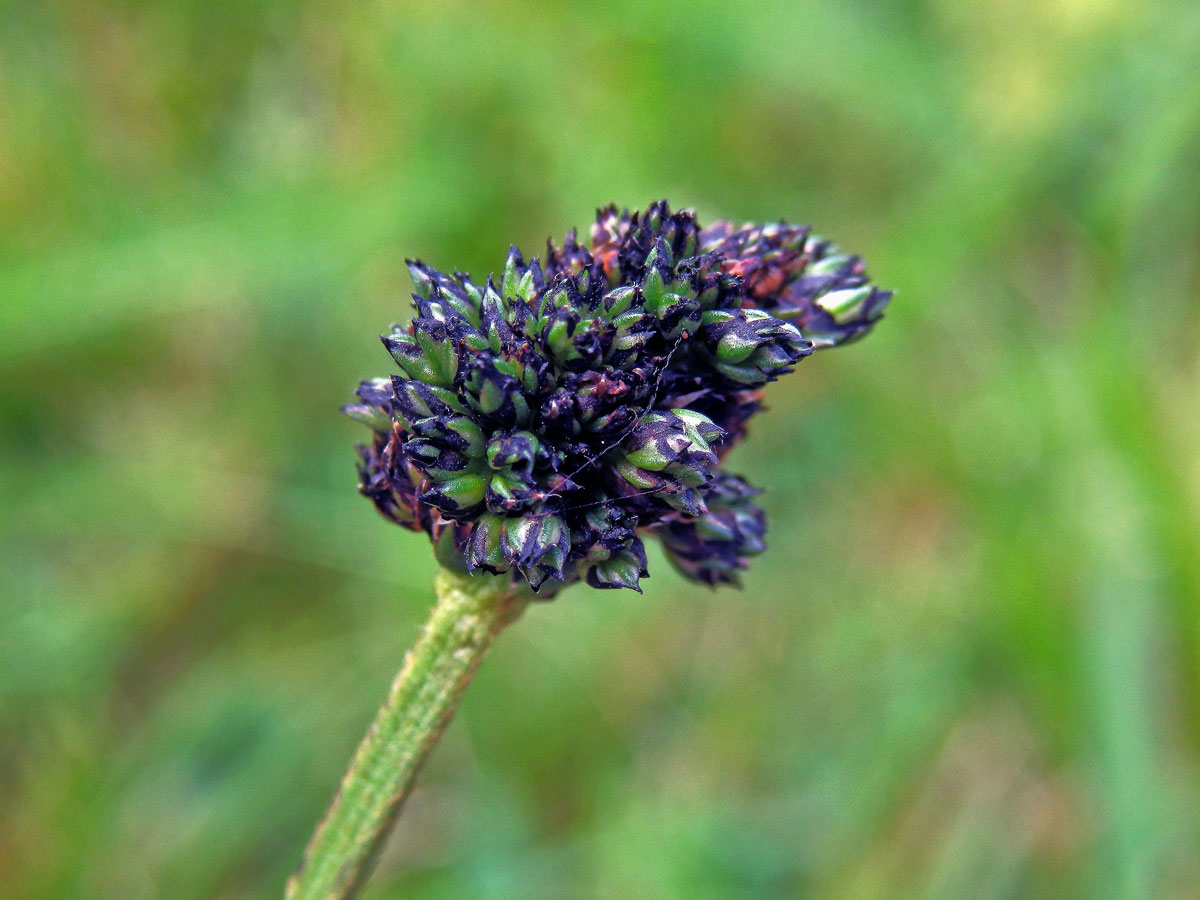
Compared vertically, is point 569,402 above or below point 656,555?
below

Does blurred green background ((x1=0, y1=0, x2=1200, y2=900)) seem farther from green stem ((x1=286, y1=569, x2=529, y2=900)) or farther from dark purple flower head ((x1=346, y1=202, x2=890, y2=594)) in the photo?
dark purple flower head ((x1=346, y1=202, x2=890, y2=594))

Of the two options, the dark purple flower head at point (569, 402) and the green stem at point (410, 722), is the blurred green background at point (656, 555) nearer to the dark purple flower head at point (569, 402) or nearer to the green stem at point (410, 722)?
the green stem at point (410, 722)

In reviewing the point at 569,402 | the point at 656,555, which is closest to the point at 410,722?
the point at 569,402

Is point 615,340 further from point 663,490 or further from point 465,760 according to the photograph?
point 465,760

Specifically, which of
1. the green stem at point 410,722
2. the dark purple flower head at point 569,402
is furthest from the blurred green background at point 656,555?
the dark purple flower head at point 569,402

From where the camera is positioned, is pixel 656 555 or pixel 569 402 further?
pixel 656 555

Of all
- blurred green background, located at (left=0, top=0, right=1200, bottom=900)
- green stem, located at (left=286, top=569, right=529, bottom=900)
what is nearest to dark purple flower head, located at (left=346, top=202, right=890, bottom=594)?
green stem, located at (left=286, top=569, right=529, bottom=900)

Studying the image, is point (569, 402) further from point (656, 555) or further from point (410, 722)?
point (656, 555)
